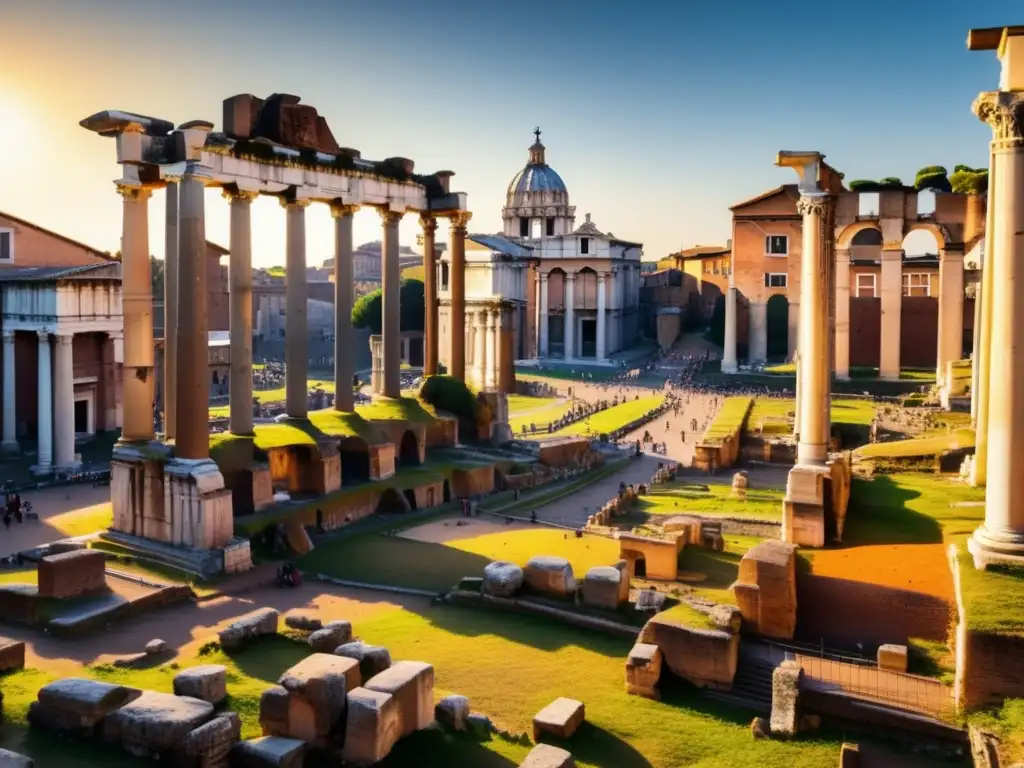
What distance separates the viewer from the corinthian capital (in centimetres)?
1456

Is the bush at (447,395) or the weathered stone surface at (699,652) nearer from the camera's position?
the weathered stone surface at (699,652)

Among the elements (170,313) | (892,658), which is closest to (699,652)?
(892,658)

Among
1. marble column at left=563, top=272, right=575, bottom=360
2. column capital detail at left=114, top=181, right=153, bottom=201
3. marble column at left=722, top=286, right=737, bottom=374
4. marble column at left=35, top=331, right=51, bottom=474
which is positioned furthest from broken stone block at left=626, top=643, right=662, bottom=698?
marble column at left=563, top=272, right=575, bottom=360

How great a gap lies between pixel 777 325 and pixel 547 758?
59.5m

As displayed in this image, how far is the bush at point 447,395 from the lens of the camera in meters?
36.0

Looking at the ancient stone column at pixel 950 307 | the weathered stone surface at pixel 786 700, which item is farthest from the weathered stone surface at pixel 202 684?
the ancient stone column at pixel 950 307

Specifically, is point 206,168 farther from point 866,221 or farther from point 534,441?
point 866,221

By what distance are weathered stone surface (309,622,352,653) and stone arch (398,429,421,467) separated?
1568 cm

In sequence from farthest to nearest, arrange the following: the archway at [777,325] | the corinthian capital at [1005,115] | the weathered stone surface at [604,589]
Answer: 1. the archway at [777,325]
2. the weathered stone surface at [604,589]
3. the corinthian capital at [1005,115]

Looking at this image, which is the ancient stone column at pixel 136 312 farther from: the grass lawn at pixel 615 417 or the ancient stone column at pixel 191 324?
the grass lawn at pixel 615 417

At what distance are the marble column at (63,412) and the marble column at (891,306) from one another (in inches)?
1352

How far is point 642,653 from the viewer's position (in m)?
15.9

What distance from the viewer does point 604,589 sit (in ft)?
63.6

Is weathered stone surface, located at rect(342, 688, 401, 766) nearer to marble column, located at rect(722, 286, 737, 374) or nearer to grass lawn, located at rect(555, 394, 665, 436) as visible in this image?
grass lawn, located at rect(555, 394, 665, 436)
